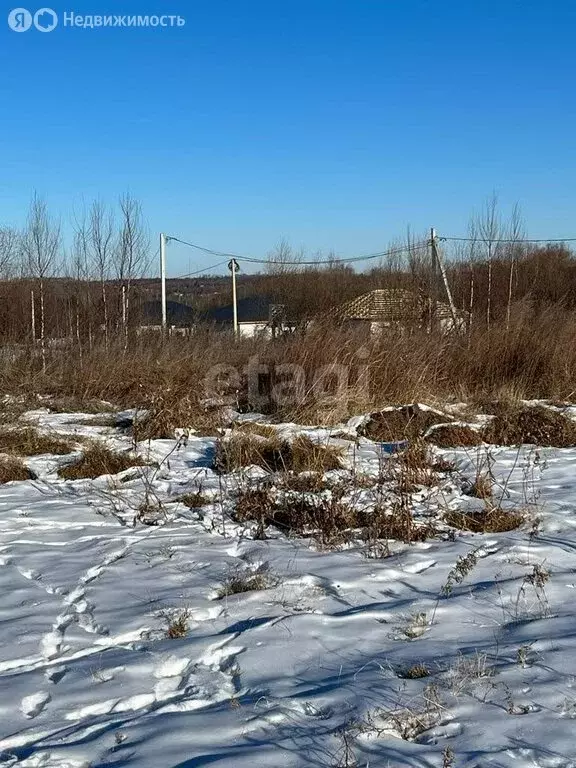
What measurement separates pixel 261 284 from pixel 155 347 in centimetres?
2661

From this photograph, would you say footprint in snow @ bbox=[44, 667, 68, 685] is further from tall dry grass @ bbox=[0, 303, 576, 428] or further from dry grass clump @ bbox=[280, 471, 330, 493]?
tall dry grass @ bbox=[0, 303, 576, 428]

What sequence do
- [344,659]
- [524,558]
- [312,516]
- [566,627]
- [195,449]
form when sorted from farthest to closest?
[195,449], [312,516], [524,558], [566,627], [344,659]

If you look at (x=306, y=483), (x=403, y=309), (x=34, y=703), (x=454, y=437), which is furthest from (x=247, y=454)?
(x=403, y=309)

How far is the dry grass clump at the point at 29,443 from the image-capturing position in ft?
24.1

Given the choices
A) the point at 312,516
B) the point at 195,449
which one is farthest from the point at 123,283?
the point at 312,516

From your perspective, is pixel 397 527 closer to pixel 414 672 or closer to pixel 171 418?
pixel 414 672

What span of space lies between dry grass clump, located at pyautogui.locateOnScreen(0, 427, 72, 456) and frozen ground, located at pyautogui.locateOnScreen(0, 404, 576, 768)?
2.04 m

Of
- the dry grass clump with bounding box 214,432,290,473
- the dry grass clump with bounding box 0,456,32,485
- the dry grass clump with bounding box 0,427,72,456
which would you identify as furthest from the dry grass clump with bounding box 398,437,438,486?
the dry grass clump with bounding box 0,427,72,456

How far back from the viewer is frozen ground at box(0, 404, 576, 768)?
7.94 feet

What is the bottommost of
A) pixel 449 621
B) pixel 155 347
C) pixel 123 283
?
pixel 449 621

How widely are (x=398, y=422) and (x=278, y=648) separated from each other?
18.3 ft

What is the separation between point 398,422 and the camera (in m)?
8.55

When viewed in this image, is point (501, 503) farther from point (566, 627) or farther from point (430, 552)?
point (566, 627)

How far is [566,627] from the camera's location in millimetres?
3293
